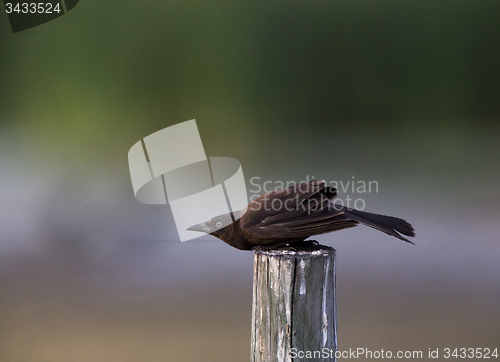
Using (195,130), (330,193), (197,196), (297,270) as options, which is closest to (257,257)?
(297,270)

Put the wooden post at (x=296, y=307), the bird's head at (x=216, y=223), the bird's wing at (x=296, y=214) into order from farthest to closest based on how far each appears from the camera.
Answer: the bird's head at (x=216, y=223), the bird's wing at (x=296, y=214), the wooden post at (x=296, y=307)

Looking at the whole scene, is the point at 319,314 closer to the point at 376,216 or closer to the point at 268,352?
the point at 268,352

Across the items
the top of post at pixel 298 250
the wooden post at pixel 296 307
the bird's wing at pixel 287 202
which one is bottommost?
the wooden post at pixel 296 307

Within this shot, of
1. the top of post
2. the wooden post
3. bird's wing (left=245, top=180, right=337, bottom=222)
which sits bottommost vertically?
the wooden post

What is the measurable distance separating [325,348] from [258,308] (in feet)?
0.84

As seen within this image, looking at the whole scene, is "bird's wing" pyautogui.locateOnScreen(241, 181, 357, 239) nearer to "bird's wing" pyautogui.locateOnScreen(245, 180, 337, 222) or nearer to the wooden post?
"bird's wing" pyautogui.locateOnScreen(245, 180, 337, 222)

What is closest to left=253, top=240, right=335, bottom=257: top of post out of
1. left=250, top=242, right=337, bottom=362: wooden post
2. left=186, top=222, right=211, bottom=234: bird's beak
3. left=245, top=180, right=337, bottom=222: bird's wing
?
left=250, top=242, right=337, bottom=362: wooden post

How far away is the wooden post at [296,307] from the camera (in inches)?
52.2

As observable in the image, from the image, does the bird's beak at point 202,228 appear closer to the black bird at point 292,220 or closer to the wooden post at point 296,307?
the black bird at point 292,220

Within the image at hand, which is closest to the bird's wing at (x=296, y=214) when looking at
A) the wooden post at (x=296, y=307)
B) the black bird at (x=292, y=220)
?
the black bird at (x=292, y=220)

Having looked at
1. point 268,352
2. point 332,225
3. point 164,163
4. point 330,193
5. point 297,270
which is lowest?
point 268,352

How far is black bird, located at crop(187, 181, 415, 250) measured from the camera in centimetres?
149

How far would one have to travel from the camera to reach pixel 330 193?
5.31ft

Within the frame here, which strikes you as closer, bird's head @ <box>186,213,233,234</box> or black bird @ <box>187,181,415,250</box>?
black bird @ <box>187,181,415,250</box>
